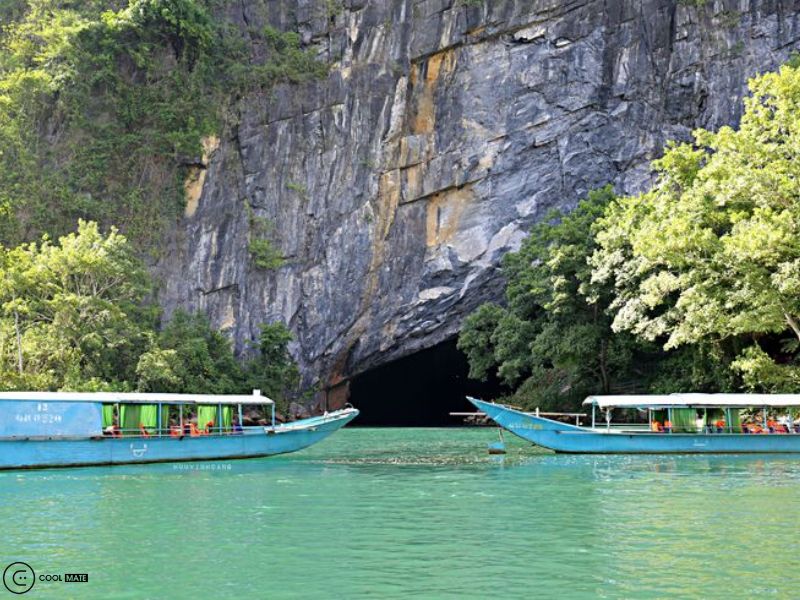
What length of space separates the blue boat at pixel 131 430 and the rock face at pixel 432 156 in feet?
60.2

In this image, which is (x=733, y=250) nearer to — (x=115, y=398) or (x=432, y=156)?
(x=115, y=398)

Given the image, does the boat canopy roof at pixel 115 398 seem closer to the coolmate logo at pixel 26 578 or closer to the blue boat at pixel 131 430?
the blue boat at pixel 131 430

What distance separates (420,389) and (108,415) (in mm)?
37807

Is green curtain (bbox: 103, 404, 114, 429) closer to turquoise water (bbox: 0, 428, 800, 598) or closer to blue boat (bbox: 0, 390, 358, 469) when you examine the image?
blue boat (bbox: 0, 390, 358, 469)

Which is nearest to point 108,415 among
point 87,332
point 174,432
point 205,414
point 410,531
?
point 174,432

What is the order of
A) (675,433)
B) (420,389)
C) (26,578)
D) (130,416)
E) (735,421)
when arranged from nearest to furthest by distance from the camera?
(26,578), (130,416), (675,433), (735,421), (420,389)

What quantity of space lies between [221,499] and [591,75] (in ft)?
106

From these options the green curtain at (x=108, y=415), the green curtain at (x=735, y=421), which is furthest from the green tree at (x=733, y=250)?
the green curtain at (x=108, y=415)

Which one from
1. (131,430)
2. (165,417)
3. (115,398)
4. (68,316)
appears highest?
(68,316)

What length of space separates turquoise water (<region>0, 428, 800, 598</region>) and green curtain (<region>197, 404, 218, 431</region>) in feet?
10.6

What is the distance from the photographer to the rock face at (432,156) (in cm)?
4200

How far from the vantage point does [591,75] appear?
42.1 meters

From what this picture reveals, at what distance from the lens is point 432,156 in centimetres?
4253

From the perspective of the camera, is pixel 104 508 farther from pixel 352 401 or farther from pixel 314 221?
pixel 352 401
